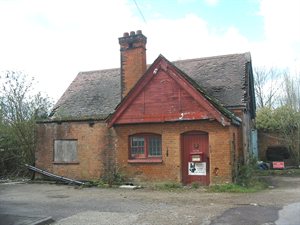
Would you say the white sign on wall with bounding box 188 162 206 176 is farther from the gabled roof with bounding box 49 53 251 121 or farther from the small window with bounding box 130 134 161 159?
the gabled roof with bounding box 49 53 251 121

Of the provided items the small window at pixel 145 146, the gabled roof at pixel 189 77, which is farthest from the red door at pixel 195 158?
the gabled roof at pixel 189 77

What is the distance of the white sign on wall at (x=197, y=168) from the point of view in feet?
55.1

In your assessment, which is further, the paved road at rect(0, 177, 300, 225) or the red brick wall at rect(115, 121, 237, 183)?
the red brick wall at rect(115, 121, 237, 183)

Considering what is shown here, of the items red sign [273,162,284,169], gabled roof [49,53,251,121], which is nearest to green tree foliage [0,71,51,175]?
gabled roof [49,53,251,121]

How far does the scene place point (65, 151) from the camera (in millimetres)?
20109

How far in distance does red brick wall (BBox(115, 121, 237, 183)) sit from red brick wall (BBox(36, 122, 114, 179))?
2.52 ft

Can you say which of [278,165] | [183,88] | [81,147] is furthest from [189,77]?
[278,165]

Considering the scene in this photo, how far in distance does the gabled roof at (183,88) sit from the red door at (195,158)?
3.24 ft

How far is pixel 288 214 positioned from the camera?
10.3 metres

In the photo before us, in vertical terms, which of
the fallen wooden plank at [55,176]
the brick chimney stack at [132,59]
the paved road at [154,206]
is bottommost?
the paved road at [154,206]

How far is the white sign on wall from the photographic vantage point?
16.8 metres

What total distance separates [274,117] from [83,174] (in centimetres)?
1567

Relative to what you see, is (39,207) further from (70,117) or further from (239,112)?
(239,112)

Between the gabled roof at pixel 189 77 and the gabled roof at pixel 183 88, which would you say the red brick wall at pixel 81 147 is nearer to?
the gabled roof at pixel 189 77
